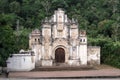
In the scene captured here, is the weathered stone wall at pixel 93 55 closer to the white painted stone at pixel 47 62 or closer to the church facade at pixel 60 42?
the church facade at pixel 60 42

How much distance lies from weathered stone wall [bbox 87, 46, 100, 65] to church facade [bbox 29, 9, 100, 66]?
0.33 metres

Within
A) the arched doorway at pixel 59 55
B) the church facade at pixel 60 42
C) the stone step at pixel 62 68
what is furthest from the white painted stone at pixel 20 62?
the arched doorway at pixel 59 55

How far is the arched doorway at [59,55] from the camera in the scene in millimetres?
44469

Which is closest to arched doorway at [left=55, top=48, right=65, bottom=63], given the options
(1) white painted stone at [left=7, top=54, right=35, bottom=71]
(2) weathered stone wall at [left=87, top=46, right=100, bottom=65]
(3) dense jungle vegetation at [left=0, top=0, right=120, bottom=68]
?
(2) weathered stone wall at [left=87, top=46, right=100, bottom=65]

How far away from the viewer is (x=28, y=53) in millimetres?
41719

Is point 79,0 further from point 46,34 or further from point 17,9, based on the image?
point 46,34

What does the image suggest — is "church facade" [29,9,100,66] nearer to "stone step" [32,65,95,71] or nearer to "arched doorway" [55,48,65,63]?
"arched doorway" [55,48,65,63]

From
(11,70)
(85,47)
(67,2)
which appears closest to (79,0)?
(67,2)

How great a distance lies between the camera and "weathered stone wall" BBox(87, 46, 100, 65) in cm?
4503

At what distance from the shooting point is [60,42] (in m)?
44.5

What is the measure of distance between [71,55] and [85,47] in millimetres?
1869

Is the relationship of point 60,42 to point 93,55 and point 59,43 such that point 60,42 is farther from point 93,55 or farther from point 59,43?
point 93,55

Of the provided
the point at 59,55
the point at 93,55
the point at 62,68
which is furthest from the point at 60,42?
the point at 93,55

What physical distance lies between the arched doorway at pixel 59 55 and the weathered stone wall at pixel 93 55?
2973mm
